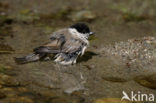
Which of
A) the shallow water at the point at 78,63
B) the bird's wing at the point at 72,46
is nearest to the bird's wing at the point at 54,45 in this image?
the bird's wing at the point at 72,46

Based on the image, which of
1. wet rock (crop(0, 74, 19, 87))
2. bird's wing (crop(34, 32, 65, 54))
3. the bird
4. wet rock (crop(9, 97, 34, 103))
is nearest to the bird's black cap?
the bird

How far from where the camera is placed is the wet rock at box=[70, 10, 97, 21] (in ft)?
37.0

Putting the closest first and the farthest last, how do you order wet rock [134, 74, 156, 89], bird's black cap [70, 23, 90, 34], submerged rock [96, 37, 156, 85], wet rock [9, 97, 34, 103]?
wet rock [9, 97, 34, 103]
wet rock [134, 74, 156, 89]
submerged rock [96, 37, 156, 85]
bird's black cap [70, 23, 90, 34]

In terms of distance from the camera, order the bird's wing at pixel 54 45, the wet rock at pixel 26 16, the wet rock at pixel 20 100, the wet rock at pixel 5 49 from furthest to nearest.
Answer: the wet rock at pixel 26 16 → the wet rock at pixel 5 49 → the bird's wing at pixel 54 45 → the wet rock at pixel 20 100

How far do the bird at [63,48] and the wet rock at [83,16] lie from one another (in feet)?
14.0

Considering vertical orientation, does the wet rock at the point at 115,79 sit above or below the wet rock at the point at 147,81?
above

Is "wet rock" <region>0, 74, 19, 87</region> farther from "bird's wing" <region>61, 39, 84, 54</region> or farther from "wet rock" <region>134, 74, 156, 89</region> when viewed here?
"wet rock" <region>134, 74, 156, 89</region>

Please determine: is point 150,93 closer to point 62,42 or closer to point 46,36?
point 62,42

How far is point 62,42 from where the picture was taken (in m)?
6.80

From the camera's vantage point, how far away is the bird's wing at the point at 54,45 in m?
6.54

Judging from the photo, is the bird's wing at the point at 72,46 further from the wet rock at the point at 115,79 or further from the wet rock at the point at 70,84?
the wet rock at the point at 115,79

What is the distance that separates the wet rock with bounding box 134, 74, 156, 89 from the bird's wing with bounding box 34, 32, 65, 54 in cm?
187

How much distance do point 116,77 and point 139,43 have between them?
196cm

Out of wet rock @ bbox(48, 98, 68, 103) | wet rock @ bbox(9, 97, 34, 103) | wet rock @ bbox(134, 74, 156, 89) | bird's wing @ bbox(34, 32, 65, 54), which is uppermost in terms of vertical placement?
bird's wing @ bbox(34, 32, 65, 54)
